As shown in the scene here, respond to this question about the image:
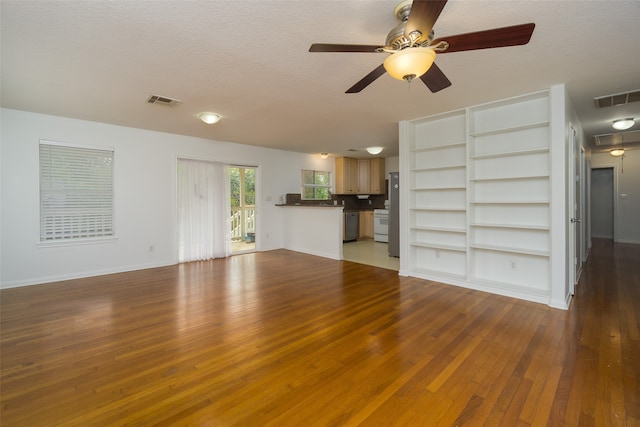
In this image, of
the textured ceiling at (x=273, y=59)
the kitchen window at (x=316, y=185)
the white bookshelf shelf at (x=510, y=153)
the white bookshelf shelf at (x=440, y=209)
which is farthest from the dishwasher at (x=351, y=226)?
the white bookshelf shelf at (x=510, y=153)

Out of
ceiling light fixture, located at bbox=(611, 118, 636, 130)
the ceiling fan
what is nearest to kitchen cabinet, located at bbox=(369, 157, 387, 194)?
ceiling light fixture, located at bbox=(611, 118, 636, 130)

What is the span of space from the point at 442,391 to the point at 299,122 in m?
3.89

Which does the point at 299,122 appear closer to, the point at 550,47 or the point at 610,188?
the point at 550,47

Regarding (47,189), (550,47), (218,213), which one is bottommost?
(218,213)

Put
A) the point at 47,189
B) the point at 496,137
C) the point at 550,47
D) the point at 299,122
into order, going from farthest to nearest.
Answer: the point at 299,122 < the point at 47,189 < the point at 496,137 < the point at 550,47

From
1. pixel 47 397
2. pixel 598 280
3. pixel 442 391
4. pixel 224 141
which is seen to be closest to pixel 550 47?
pixel 442 391

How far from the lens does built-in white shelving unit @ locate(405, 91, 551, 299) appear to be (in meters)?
3.39

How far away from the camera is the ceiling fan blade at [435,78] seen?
2.01 metres

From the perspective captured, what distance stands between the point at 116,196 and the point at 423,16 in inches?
202

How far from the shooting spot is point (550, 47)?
2258mm

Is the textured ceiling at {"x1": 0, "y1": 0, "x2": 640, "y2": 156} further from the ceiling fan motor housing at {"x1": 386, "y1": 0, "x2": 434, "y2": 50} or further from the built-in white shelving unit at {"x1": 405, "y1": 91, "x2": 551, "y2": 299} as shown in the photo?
the built-in white shelving unit at {"x1": 405, "y1": 91, "x2": 551, "y2": 299}

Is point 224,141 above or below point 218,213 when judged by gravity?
above

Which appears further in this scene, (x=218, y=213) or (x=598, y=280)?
(x=218, y=213)

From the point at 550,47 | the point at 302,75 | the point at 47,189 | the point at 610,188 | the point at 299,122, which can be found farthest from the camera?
the point at 610,188
